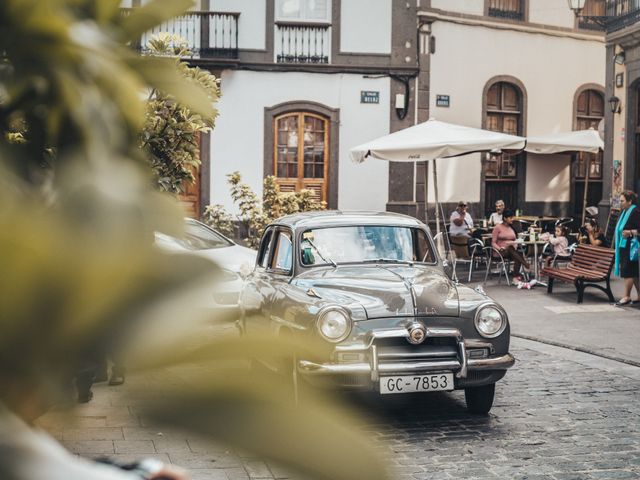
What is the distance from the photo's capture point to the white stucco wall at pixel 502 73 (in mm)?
23859

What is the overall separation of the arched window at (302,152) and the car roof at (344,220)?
47.1 ft

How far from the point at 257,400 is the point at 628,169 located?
20.2 metres

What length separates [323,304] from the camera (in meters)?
6.68

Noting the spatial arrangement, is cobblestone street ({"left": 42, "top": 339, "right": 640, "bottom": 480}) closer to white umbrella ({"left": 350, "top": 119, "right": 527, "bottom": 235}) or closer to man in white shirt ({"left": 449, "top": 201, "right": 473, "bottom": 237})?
white umbrella ({"left": 350, "top": 119, "right": 527, "bottom": 235})

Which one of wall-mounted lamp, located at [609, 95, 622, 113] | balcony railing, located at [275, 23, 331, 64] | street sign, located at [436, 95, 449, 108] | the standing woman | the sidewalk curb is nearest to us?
the sidewalk curb

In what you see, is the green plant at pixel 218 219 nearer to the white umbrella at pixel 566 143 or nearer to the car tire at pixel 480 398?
the white umbrella at pixel 566 143

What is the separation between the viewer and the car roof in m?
8.26

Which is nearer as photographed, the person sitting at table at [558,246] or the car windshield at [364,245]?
the car windshield at [364,245]

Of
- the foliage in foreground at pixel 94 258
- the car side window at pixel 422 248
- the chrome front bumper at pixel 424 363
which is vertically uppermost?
the foliage in foreground at pixel 94 258

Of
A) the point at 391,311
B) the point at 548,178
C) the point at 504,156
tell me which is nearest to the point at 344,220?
the point at 391,311

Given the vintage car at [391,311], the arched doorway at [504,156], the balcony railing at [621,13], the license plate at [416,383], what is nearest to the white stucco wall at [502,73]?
the arched doorway at [504,156]

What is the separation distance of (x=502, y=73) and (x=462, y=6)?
1.94 meters

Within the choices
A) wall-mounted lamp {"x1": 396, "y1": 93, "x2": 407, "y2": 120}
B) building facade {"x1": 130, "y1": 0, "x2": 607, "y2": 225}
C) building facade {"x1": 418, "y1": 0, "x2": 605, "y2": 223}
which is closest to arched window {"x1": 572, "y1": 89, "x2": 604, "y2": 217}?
building facade {"x1": 418, "y1": 0, "x2": 605, "y2": 223}

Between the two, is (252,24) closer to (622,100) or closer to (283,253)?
(622,100)
